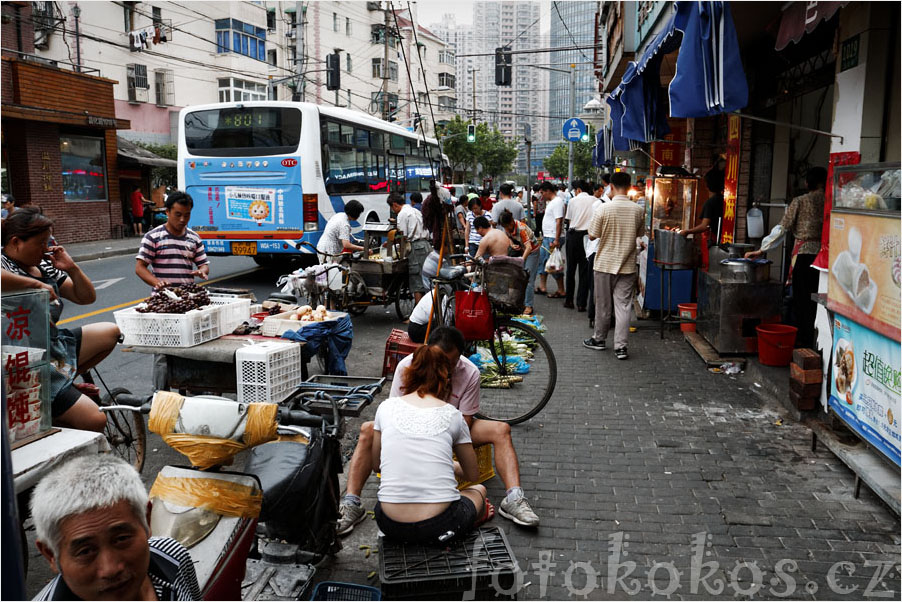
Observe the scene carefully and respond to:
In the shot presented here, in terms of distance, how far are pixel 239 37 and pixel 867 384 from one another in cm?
3717

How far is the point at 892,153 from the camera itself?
5.32m

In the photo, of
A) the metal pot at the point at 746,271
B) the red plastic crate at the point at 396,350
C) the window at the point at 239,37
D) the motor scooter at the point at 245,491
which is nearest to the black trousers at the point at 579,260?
the metal pot at the point at 746,271

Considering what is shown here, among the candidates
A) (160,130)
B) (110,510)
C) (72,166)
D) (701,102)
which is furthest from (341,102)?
(110,510)

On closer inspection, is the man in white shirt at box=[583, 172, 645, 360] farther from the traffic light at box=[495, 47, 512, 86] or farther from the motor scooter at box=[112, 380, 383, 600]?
the traffic light at box=[495, 47, 512, 86]

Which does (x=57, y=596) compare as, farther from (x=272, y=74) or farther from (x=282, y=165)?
(x=272, y=74)

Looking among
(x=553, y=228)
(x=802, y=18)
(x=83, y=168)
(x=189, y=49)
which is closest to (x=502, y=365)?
(x=802, y=18)

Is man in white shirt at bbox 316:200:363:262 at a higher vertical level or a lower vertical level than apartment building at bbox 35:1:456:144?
lower

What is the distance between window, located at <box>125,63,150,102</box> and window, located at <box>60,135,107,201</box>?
9.06 m

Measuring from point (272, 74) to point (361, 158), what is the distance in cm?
2851

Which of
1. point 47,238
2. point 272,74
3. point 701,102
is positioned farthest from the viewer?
point 272,74

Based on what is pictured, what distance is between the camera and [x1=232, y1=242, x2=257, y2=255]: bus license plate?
13719mm

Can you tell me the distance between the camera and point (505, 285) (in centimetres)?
633

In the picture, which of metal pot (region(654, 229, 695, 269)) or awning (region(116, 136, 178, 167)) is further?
awning (region(116, 136, 178, 167))

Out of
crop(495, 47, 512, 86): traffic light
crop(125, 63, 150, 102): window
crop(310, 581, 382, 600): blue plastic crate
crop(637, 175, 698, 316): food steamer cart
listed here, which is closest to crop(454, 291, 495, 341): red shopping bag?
crop(310, 581, 382, 600): blue plastic crate
